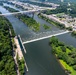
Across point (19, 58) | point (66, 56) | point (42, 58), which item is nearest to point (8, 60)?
point (19, 58)

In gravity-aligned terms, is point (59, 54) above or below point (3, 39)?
below

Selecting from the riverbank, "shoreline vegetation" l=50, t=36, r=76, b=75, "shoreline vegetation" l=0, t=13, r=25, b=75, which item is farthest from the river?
"shoreline vegetation" l=0, t=13, r=25, b=75

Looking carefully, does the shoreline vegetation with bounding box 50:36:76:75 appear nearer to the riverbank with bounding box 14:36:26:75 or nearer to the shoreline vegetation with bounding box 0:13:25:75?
the riverbank with bounding box 14:36:26:75

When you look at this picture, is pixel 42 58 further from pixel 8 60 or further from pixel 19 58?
pixel 8 60

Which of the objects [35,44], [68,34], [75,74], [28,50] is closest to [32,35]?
[35,44]

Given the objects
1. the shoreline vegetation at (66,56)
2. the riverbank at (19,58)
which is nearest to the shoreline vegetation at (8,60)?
the riverbank at (19,58)

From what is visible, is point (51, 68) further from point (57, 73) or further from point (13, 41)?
point (13, 41)

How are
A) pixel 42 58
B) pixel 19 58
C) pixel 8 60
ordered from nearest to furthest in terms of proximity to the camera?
pixel 8 60, pixel 19 58, pixel 42 58

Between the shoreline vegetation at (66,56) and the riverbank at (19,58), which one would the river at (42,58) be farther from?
the riverbank at (19,58)
